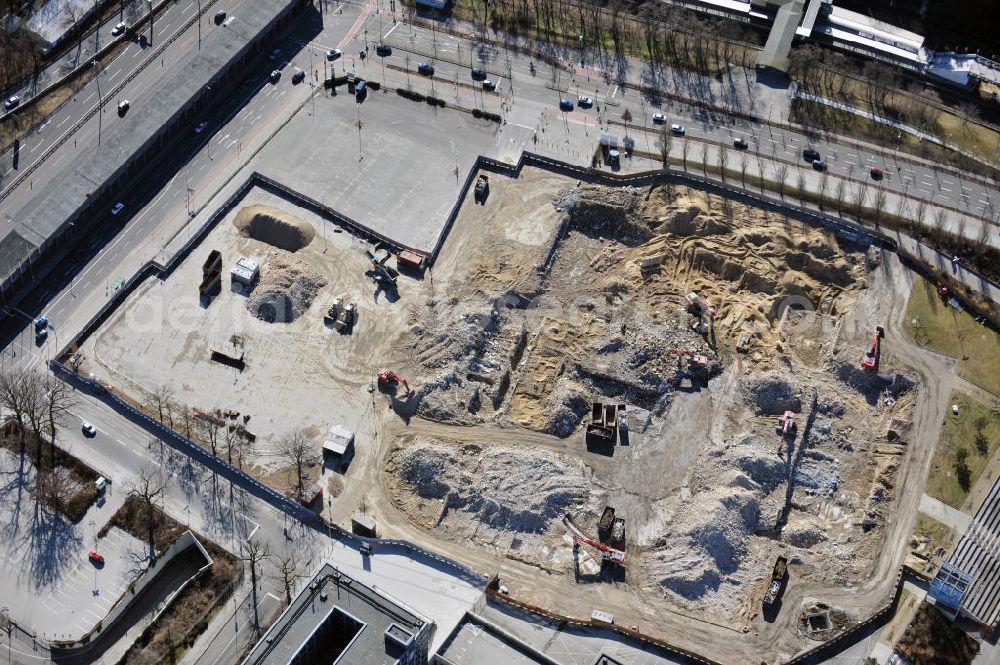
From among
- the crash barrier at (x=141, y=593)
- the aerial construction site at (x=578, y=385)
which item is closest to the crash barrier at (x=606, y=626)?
the aerial construction site at (x=578, y=385)

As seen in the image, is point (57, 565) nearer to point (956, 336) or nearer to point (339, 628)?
point (339, 628)

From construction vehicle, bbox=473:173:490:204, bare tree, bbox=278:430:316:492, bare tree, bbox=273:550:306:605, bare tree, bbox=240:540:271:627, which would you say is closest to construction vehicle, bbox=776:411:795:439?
construction vehicle, bbox=473:173:490:204

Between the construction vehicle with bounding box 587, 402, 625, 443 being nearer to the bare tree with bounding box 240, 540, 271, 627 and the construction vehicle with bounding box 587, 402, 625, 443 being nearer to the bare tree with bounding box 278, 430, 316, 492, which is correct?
the bare tree with bounding box 278, 430, 316, 492

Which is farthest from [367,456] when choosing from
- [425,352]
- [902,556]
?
[902,556]

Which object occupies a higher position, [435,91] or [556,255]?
[435,91]

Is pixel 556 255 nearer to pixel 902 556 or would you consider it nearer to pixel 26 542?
pixel 902 556

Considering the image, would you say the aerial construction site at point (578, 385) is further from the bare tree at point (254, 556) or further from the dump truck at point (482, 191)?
the bare tree at point (254, 556)
